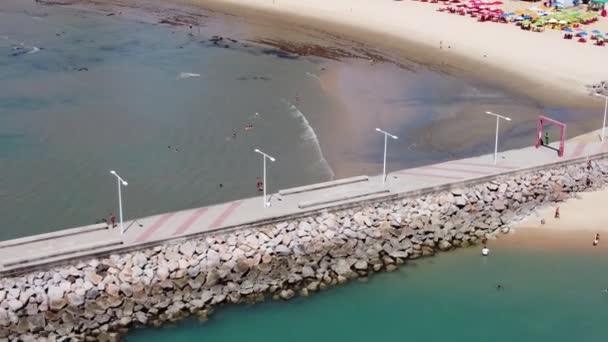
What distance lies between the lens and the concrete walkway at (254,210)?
93.7 feet

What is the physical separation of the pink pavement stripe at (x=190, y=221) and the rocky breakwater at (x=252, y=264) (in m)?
0.71

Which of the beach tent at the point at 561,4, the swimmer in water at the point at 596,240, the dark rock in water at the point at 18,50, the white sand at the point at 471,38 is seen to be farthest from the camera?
the beach tent at the point at 561,4

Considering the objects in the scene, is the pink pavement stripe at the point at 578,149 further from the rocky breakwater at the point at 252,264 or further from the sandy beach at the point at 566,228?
the rocky breakwater at the point at 252,264

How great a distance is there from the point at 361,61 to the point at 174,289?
36.4 meters

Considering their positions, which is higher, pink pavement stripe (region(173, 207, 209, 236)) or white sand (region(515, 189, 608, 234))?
pink pavement stripe (region(173, 207, 209, 236))

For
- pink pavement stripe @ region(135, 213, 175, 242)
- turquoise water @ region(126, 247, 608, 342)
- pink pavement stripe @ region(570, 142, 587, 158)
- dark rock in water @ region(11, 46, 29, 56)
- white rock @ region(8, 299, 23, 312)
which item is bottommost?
turquoise water @ region(126, 247, 608, 342)

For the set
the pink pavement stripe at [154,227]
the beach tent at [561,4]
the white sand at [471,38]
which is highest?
the beach tent at [561,4]

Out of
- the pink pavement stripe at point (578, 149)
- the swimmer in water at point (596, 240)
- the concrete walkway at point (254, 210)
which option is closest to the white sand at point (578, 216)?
the swimmer in water at point (596, 240)

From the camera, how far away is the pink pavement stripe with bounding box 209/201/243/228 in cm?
3087

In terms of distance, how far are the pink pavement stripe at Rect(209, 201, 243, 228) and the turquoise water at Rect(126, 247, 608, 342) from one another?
3.59 m

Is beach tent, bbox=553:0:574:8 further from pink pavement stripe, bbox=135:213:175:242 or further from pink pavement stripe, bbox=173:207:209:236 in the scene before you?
pink pavement stripe, bbox=135:213:175:242

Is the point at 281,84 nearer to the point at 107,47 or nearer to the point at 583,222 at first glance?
the point at 107,47

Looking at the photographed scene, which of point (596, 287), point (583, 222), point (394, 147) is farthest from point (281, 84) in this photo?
point (596, 287)

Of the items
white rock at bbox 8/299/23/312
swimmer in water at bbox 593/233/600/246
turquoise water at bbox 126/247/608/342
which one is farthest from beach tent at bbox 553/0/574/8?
white rock at bbox 8/299/23/312
